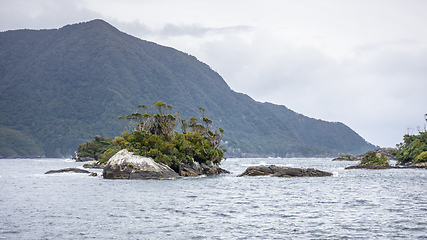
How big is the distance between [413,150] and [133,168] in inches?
4540

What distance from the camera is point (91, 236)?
29359 mm

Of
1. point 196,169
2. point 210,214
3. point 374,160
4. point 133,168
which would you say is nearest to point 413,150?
point 374,160

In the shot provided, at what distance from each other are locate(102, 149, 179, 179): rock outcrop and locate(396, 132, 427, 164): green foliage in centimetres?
9742

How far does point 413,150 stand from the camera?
156m

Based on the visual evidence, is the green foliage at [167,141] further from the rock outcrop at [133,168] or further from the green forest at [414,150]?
the green forest at [414,150]

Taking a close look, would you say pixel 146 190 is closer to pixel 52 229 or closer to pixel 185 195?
pixel 185 195

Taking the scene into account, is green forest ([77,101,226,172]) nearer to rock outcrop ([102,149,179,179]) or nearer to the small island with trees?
rock outcrop ([102,149,179,179])

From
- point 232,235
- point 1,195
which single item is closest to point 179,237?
point 232,235

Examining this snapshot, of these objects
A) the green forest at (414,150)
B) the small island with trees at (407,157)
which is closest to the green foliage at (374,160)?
the small island with trees at (407,157)

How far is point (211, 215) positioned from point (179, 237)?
32.1ft

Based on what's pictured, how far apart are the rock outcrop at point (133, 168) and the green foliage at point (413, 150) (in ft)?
320

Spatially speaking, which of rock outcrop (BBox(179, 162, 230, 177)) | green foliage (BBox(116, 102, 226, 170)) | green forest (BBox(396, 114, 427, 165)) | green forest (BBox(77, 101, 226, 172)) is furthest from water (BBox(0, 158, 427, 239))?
green forest (BBox(396, 114, 427, 165))

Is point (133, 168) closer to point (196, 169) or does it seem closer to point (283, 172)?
point (196, 169)

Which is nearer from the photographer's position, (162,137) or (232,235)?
(232,235)
